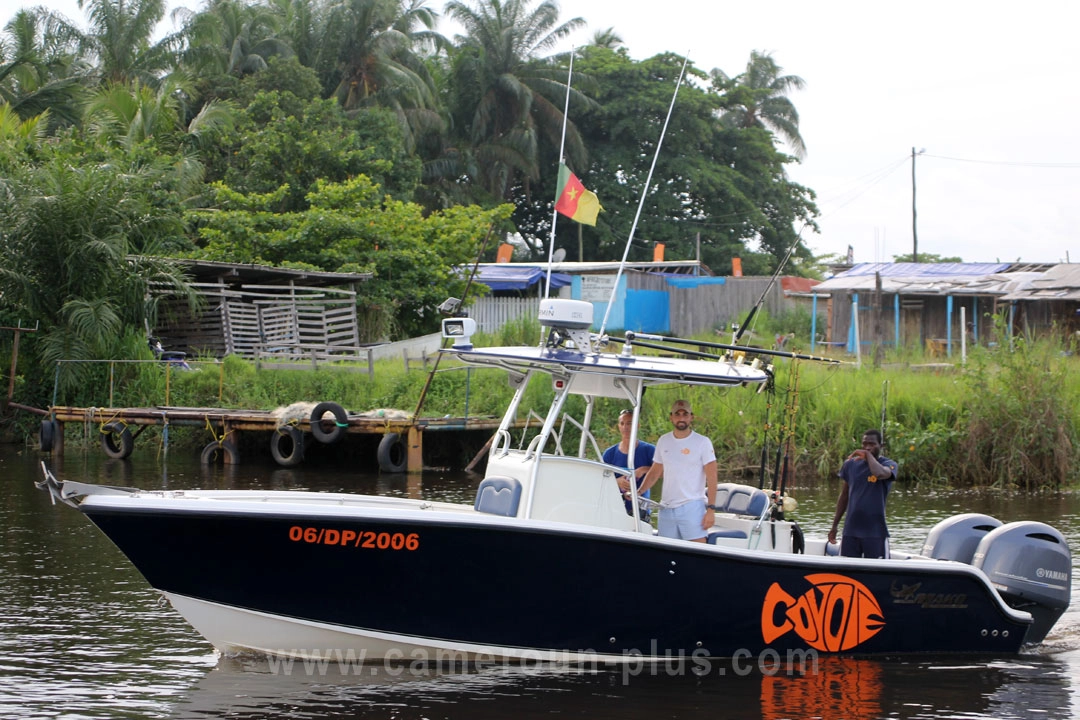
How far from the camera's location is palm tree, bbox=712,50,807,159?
50506mm

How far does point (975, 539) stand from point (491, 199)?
35.7m

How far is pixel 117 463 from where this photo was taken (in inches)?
824

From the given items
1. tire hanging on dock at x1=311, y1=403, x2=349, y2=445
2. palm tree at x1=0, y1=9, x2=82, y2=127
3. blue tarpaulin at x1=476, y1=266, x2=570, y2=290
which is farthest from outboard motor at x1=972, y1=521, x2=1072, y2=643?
palm tree at x1=0, y1=9, x2=82, y2=127

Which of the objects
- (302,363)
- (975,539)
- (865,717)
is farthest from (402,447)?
(865,717)

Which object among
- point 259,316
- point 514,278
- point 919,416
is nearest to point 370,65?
point 514,278

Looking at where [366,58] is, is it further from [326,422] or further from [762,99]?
[326,422]

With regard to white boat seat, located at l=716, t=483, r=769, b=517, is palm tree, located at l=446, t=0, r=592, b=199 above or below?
above

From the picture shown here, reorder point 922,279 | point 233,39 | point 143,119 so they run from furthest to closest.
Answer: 1. point 233,39
2. point 143,119
3. point 922,279

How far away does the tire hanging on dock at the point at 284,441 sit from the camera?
66.6ft

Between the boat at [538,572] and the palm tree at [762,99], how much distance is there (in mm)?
42740

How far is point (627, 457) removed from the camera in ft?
27.8

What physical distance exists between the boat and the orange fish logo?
0.04 ft

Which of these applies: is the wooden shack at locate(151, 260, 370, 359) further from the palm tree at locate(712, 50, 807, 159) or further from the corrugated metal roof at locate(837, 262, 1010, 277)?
the palm tree at locate(712, 50, 807, 159)

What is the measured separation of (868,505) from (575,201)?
10.2ft
